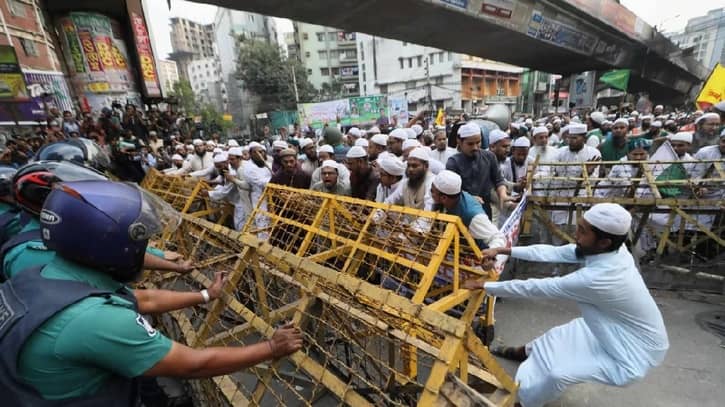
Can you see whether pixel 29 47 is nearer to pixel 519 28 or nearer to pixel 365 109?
pixel 365 109

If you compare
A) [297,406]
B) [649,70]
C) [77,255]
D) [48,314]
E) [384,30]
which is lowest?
[297,406]

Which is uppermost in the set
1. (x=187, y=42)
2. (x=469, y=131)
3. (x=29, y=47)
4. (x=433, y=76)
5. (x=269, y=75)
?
(x=187, y=42)

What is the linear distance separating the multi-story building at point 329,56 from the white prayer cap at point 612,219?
56269 millimetres

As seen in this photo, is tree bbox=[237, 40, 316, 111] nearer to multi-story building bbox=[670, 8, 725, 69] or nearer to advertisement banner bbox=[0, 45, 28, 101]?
Answer: advertisement banner bbox=[0, 45, 28, 101]

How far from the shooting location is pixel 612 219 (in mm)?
2055

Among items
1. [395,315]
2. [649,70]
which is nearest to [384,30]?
[395,315]

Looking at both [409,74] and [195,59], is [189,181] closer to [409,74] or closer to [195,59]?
[409,74]

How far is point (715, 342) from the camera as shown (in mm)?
3135

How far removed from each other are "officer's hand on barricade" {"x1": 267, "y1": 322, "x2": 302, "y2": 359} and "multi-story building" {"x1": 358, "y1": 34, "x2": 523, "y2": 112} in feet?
127

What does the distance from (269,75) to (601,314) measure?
39600mm

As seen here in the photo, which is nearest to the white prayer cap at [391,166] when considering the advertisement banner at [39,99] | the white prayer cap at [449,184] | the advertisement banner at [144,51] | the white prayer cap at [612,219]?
the white prayer cap at [449,184]

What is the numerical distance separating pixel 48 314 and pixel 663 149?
6.99 metres

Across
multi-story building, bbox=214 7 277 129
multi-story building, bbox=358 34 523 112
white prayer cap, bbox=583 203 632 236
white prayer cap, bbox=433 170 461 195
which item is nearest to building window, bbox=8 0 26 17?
white prayer cap, bbox=433 170 461 195

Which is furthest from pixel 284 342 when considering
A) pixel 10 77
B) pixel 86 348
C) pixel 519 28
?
pixel 519 28
